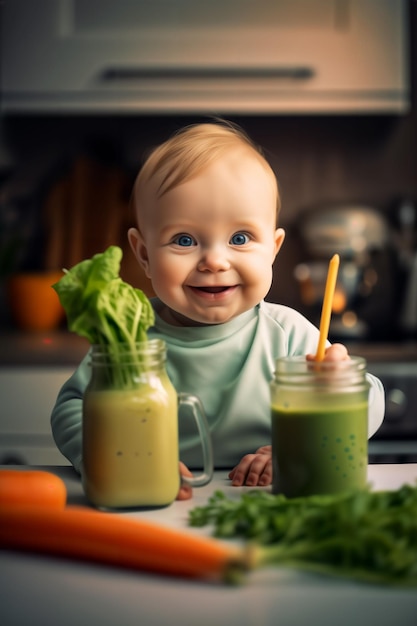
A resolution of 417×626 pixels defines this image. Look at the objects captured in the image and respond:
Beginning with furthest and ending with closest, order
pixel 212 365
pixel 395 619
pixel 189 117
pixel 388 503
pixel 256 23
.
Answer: pixel 189 117 < pixel 256 23 < pixel 212 365 < pixel 388 503 < pixel 395 619

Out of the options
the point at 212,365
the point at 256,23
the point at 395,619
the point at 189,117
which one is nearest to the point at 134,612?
the point at 395,619

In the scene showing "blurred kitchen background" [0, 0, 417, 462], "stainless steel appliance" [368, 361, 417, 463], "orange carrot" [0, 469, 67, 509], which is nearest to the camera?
"orange carrot" [0, 469, 67, 509]

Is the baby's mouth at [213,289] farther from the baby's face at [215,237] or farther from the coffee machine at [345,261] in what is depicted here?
the coffee machine at [345,261]

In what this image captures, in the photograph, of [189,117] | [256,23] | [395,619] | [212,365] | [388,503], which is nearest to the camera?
[395,619]

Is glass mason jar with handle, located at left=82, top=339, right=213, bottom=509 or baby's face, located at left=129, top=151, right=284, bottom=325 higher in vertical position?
baby's face, located at left=129, top=151, right=284, bottom=325

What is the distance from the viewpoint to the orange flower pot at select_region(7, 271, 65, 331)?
Result: 267 cm

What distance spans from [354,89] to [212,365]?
1636 mm

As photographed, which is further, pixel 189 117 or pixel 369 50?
pixel 189 117

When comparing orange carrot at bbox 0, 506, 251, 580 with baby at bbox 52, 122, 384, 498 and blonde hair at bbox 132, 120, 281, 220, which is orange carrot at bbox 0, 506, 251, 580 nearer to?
baby at bbox 52, 122, 384, 498

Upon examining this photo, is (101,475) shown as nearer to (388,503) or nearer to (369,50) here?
(388,503)

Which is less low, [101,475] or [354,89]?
[354,89]

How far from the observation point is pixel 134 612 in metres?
0.56

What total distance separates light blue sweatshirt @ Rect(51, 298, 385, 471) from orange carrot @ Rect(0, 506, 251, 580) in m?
0.30

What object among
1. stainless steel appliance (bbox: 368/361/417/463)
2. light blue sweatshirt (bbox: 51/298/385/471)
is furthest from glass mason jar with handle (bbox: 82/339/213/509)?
stainless steel appliance (bbox: 368/361/417/463)
